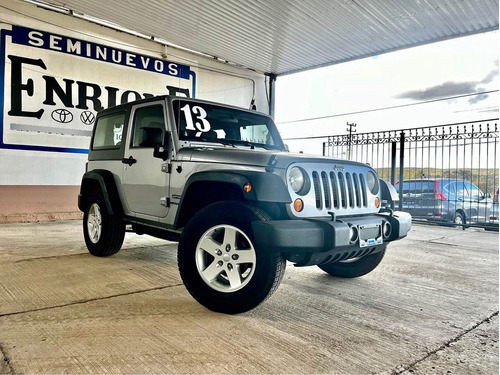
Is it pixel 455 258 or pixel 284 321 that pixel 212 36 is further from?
pixel 284 321

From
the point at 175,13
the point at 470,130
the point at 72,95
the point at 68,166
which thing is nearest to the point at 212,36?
the point at 175,13

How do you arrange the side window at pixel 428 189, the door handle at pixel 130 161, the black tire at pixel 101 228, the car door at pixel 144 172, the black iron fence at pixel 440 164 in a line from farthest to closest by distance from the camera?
1. the side window at pixel 428 189
2. the black iron fence at pixel 440 164
3. the black tire at pixel 101 228
4. the door handle at pixel 130 161
5. the car door at pixel 144 172

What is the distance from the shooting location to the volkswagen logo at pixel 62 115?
8.78 meters

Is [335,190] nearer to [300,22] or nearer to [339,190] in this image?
[339,190]

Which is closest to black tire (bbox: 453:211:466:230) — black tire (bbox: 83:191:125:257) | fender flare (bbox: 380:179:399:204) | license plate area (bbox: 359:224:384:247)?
fender flare (bbox: 380:179:399:204)

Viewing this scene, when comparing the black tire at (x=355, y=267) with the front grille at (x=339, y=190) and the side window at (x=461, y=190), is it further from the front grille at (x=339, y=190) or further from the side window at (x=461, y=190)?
the side window at (x=461, y=190)

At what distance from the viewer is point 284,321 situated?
2.92 metres

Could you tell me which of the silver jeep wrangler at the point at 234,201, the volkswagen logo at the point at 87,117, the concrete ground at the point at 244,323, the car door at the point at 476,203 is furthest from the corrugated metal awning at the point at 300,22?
the concrete ground at the point at 244,323

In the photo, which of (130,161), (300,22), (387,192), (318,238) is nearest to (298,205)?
(318,238)

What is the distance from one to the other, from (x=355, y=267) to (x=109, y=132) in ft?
11.0

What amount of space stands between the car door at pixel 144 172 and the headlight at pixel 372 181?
193 cm

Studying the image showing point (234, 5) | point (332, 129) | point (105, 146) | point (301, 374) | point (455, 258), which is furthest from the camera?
point (332, 129)

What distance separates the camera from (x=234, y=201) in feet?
9.82

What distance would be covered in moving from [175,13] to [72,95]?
2.97 m
